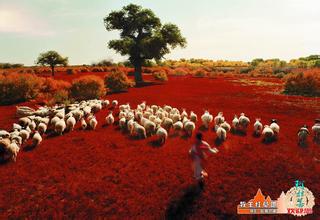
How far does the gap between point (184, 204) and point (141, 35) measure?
3719 cm

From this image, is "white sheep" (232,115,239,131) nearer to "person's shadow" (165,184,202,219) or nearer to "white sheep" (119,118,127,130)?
"white sheep" (119,118,127,130)

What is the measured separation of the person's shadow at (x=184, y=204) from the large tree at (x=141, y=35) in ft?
104

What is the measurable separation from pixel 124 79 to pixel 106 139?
2020 centimetres

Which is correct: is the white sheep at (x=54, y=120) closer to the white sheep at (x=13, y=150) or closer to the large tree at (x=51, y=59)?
the white sheep at (x=13, y=150)

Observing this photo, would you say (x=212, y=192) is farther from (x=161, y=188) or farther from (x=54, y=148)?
(x=54, y=148)

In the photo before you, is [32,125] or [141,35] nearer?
[32,125]

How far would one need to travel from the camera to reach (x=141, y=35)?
41.2 metres

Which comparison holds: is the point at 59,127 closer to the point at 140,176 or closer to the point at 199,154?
the point at 140,176

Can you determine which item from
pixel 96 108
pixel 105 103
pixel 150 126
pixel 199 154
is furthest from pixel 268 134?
pixel 105 103

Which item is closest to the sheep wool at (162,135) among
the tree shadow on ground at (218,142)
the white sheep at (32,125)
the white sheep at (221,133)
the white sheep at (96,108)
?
the tree shadow on ground at (218,142)

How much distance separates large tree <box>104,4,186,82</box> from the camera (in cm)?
3766

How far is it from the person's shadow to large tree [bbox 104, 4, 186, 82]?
1253 inches

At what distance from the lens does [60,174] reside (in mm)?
8914

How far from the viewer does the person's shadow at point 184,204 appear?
21.5ft
